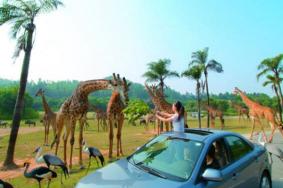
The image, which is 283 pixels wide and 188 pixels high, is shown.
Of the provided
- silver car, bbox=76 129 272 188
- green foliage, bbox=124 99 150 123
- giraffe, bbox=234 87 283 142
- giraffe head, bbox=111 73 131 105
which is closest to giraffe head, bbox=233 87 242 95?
giraffe, bbox=234 87 283 142

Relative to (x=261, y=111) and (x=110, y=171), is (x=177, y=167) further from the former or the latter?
(x=261, y=111)

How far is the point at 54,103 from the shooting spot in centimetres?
9150

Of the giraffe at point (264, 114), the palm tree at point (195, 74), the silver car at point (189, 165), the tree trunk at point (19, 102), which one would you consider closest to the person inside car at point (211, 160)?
the silver car at point (189, 165)

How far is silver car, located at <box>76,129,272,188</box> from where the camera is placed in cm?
459

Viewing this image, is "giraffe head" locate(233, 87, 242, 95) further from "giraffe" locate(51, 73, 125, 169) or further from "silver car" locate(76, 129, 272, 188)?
"silver car" locate(76, 129, 272, 188)

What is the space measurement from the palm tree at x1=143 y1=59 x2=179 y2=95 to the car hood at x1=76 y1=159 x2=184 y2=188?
27.5 meters

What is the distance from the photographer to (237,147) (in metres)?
5.96

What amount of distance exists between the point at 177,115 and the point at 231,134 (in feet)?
6.20

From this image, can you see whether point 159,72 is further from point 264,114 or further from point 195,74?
point 264,114

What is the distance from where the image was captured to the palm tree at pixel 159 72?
32656 millimetres

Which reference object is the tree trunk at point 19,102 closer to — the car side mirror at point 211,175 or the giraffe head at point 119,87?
the giraffe head at point 119,87

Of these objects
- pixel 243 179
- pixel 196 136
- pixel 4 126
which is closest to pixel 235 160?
pixel 243 179

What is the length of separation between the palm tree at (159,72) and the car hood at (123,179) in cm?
2747

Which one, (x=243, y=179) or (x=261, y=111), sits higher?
(x=261, y=111)
